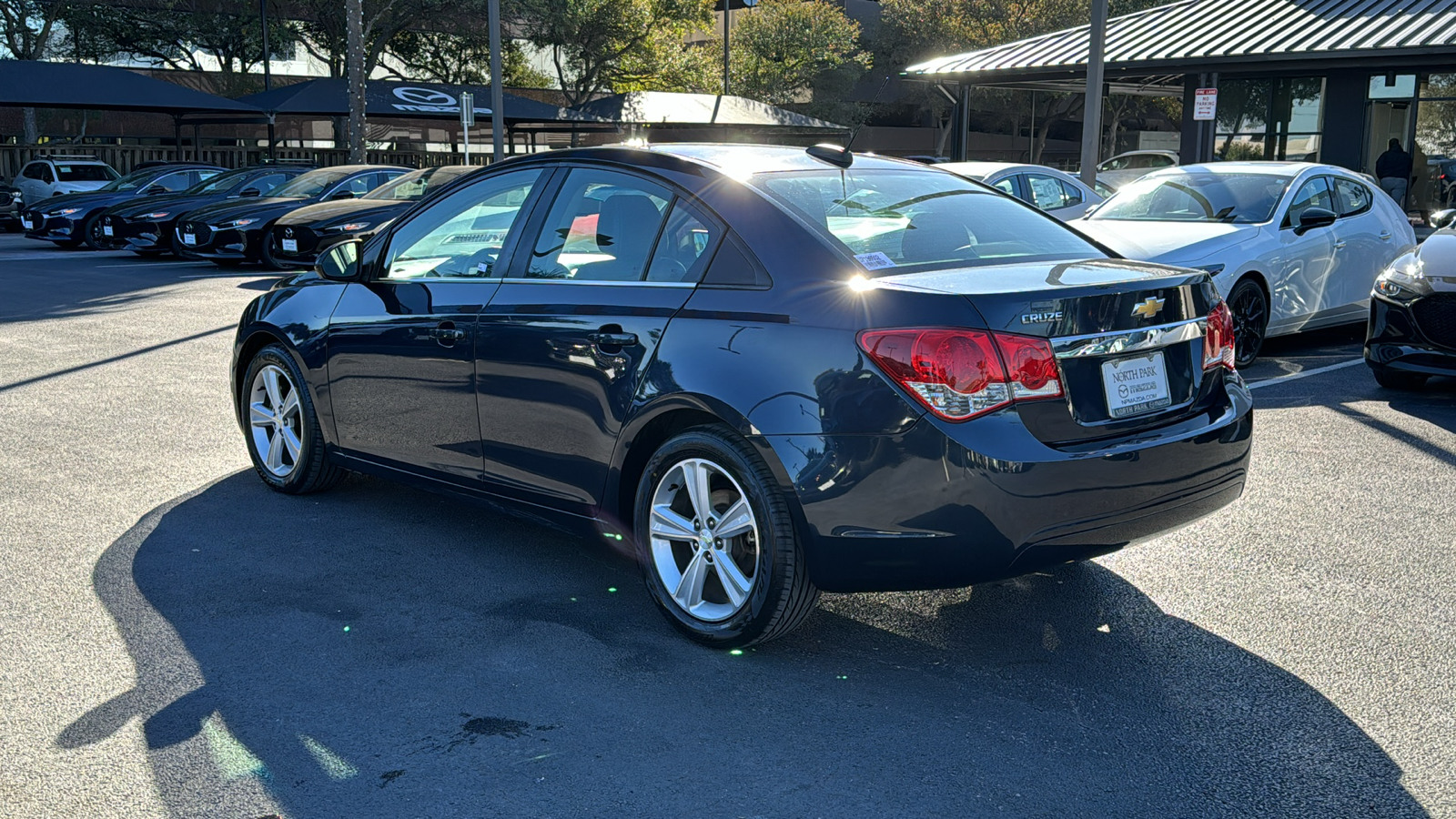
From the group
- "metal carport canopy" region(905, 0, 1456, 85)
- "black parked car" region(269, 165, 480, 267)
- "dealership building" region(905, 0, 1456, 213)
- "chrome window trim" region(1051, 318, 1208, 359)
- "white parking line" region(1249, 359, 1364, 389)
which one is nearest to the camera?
"chrome window trim" region(1051, 318, 1208, 359)

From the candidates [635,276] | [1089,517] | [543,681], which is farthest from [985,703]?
[635,276]

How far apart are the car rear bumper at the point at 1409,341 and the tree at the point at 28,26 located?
1499 inches

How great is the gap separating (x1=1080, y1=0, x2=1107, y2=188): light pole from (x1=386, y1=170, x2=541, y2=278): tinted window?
41.7ft

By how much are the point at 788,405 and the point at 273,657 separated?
6.00 feet

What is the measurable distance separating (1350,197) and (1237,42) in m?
12.5

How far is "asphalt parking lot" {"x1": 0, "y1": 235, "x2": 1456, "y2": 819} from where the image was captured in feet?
10.5

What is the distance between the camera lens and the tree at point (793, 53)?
51781 millimetres

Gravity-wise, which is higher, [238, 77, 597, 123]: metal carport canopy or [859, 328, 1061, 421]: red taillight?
[238, 77, 597, 123]: metal carport canopy

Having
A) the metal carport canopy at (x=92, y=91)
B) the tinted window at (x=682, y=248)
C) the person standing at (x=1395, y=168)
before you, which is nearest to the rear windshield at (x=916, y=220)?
the tinted window at (x=682, y=248)

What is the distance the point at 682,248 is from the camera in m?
4.26

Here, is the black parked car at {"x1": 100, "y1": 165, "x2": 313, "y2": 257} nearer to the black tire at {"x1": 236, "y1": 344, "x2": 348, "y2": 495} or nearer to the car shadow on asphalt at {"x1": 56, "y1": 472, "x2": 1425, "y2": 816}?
the black tire at {"x1": 236, "y1": 344, "x2": 348, "y2": 495}

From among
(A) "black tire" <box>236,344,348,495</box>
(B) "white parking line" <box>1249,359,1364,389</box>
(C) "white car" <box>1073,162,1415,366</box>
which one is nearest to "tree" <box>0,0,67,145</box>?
(C) "white car" <box>1073,162,1415,366</box>

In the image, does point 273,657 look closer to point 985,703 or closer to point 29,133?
point 985,703

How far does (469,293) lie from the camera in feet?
16.0
